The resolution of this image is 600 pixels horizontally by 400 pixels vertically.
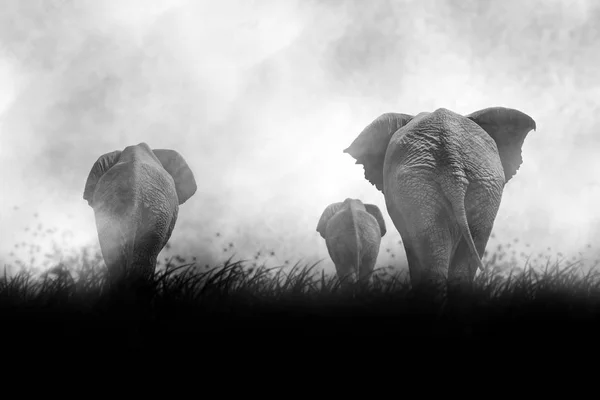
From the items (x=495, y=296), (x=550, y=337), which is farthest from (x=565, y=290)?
(x=550, y=337)

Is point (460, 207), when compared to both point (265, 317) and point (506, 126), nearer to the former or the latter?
point (506, 126)

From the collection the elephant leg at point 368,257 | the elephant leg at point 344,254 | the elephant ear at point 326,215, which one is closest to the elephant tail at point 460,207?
the elephant leg at point 344,254

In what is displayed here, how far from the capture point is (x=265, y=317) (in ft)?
7.45

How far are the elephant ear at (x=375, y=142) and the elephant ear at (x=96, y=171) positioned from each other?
7.25ft

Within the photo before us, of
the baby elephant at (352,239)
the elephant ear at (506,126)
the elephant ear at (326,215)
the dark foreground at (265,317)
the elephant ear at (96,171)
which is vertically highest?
the elephant ear at (326,215)

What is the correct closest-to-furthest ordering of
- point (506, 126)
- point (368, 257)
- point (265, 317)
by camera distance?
point (265, 317) → point (506, 126) → point (368, 257)

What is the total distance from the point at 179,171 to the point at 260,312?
4.30m

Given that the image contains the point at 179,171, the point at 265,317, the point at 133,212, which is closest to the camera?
the point at 265,317

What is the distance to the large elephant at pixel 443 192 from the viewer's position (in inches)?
140

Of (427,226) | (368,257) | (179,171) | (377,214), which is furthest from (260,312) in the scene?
(377,214)

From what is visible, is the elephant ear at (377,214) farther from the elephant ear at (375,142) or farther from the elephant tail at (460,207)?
the elephant tail at (460,207)

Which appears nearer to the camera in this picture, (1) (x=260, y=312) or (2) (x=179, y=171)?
(1) (x=260, y=312)

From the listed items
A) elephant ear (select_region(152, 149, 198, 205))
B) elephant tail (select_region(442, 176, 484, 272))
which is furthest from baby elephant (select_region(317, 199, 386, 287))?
elephant tail (select_region(442, 176, 484, 272))

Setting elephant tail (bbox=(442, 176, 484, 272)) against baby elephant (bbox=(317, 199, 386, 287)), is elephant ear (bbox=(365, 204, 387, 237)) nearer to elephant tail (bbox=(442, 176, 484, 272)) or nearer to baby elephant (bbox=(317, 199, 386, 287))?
baby elephant (bbox=(317, 199, 386, 287))
